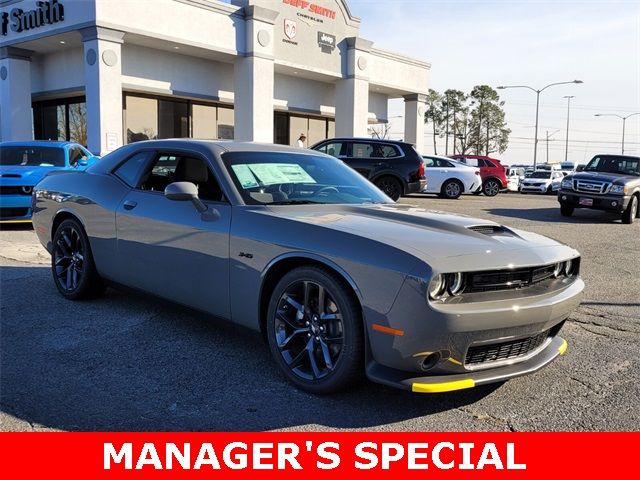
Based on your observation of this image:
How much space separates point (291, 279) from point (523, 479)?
5.24 feet

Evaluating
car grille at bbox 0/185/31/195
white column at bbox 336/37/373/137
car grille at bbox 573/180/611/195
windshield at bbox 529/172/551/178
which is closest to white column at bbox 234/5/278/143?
white column at bbox 336/37/373/137

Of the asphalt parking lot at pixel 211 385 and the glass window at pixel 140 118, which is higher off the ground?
the glass window at pixel 140 118

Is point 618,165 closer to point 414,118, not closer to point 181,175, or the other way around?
point 181,175

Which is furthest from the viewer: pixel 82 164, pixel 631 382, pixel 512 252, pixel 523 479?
pixel 82 164

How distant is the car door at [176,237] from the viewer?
4035 mm

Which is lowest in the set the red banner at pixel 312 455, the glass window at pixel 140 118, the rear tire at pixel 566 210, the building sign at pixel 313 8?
the red banner at pixel 312 455

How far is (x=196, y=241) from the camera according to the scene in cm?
414

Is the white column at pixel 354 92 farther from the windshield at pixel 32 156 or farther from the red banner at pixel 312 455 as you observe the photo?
the red banner at pixel 312 455

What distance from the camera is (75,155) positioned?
12008 millimetres

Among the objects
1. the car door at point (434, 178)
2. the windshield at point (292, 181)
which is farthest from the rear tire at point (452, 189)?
the windshield at point (292, 181)

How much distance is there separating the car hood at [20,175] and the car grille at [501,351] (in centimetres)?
903

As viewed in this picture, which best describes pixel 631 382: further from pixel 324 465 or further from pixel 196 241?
pixel 196 241

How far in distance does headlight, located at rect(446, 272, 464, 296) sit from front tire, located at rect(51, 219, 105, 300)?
3.33 m

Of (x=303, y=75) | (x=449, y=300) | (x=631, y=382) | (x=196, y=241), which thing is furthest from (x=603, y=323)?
(x=303, y=75)
